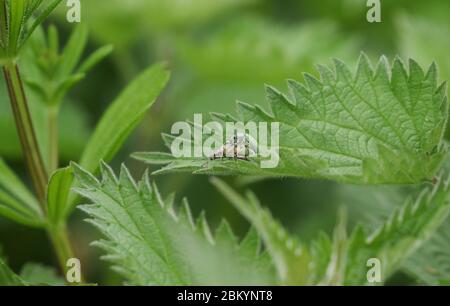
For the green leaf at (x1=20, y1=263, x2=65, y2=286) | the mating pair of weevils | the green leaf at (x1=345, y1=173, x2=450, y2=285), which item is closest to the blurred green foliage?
the green leaf at (x1=20, y1=263, x2=65, y2=286)

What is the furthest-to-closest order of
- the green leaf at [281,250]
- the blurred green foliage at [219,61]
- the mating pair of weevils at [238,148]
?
1. the blurred green foliage at [219,61]
2. the green leaf at [281,250]
3. the mating pair of weevils at [238,148]

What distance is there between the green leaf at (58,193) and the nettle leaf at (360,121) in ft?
0.26

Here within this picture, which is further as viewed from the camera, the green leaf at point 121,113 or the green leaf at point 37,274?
the green leaf at point 37,274

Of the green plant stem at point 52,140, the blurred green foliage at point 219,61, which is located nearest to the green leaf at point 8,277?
the green plant stem at point 52,140

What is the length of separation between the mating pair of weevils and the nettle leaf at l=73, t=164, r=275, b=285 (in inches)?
3.4

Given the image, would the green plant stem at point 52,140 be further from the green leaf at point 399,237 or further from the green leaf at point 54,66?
the green leaf at point 399,237

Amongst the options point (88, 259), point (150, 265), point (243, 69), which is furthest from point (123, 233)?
point (243, 69)

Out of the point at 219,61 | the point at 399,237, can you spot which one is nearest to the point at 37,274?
the point at 399,237

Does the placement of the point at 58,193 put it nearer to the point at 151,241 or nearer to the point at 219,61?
the point at 151,241

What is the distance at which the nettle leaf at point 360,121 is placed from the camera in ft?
2.46

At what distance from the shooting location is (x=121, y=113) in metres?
0.88

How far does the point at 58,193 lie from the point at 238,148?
0.20 meters

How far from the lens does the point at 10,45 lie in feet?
2.50
